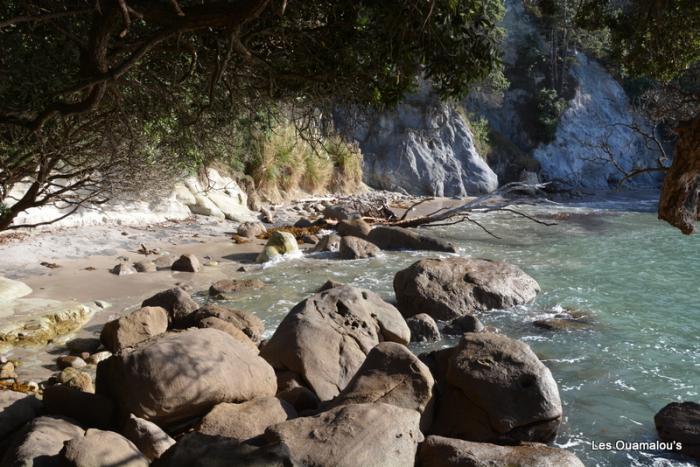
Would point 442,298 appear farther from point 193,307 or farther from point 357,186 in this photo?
point 357,186

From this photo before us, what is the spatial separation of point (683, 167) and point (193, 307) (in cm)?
607

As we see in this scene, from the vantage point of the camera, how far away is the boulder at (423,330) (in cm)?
773

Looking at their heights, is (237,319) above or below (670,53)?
below

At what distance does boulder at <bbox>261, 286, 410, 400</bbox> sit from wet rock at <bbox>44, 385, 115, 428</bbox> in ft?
5.68

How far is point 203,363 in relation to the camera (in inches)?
172

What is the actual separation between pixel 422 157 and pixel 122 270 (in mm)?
20903

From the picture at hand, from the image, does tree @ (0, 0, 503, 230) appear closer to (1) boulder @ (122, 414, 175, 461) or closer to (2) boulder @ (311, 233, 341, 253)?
(1) boulder @ (122, 414, 175, 461)

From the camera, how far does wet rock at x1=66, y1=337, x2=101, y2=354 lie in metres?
6.76

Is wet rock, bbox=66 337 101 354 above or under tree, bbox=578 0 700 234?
under

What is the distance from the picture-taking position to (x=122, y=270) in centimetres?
1059

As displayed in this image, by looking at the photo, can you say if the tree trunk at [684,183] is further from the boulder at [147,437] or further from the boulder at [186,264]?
the boulder at [186,264]

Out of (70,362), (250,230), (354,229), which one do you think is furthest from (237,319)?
(354,229)

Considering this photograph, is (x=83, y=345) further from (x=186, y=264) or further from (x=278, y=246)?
(x=278, y=246)

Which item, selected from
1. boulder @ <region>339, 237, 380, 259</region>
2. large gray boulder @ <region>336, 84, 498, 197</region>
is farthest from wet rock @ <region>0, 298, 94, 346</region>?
large gray boulder @ <region>336, 84, 498, 197</region>
